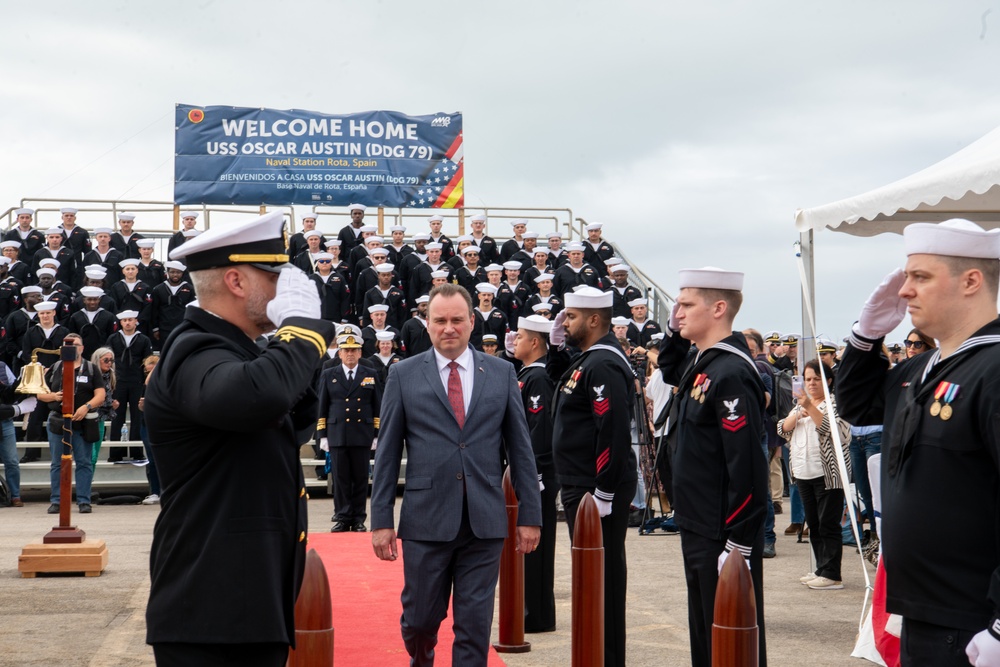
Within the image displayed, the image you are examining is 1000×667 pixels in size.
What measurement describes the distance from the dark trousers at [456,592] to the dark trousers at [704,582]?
92 cm

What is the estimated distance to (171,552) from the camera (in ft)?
10.0

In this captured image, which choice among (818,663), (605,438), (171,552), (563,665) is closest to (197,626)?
(171,552)

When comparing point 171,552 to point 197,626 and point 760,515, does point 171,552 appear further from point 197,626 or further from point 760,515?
point 760,515

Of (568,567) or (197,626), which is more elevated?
(197,626)

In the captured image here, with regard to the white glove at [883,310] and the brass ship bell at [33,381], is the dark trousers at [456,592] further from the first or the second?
the brass ship bell at [33,381]

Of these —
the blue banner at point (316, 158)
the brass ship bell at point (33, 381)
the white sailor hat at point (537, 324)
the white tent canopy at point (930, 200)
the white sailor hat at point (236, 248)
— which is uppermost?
the blue banner at point (316, 158)

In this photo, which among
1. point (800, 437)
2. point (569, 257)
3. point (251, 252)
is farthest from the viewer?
point (569, 257)

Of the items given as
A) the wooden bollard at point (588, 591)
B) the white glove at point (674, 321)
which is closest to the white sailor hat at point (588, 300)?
the white glove at point (674, 321)

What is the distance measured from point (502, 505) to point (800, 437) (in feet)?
17.7

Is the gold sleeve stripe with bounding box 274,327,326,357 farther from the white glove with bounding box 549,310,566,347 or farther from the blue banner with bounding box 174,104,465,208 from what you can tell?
the blue banner with bounding box 174,104,465,208

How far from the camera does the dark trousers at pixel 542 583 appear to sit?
7.51 metres

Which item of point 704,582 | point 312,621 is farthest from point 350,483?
point 312,621

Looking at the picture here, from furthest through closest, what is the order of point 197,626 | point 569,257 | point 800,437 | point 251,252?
point 569,257, point 800,437, point 251,252, point 197,626

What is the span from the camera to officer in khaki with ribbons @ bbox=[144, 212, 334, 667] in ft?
9.72
